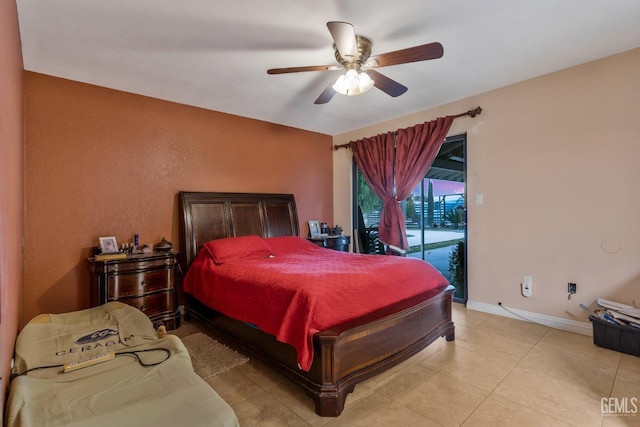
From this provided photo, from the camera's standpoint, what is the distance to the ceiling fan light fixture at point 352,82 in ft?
7.84

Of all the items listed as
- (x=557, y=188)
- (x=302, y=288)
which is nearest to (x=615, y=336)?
(x=557, y=188)

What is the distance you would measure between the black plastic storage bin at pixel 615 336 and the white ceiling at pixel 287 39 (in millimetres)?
2363

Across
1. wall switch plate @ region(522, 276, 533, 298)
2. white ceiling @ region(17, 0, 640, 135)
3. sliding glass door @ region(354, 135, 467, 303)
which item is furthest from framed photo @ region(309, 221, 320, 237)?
wall switch plate @ region(522, 276, 533, 298)

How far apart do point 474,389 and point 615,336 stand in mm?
1527

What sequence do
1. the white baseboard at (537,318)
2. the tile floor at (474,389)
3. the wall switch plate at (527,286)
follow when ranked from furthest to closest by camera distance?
the wall switch plate at (527,286) → the white baseboard at (537,318) → the tile floor at (474,389)

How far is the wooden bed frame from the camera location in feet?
5.93

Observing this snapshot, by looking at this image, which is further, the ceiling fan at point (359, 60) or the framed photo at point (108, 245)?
the framed photo at point (108, 245)

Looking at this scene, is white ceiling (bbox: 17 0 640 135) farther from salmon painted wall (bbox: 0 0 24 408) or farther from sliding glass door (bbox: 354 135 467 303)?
sliding glass door (bbox: 354 135 467 303)

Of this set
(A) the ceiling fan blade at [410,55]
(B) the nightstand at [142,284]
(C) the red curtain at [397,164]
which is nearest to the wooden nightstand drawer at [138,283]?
(B) the nightstand at [142,284]

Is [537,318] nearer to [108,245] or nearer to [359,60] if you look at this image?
[359,60]

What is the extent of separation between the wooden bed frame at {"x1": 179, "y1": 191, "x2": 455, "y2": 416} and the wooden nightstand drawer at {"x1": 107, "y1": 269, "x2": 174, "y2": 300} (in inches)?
16.0

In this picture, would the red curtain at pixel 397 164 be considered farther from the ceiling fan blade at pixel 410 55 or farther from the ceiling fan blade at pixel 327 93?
the ceiling fan blade at pixel 410 55

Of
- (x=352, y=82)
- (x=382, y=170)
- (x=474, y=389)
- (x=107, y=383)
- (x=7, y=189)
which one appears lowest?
(x=474, y=389)

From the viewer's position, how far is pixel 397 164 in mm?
4293
